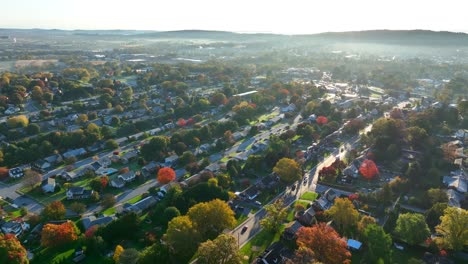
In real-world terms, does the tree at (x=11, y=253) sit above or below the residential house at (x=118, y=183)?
above

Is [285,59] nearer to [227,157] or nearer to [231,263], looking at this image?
[227,157]

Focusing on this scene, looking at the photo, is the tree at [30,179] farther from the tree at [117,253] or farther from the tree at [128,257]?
the tree at [128,257]

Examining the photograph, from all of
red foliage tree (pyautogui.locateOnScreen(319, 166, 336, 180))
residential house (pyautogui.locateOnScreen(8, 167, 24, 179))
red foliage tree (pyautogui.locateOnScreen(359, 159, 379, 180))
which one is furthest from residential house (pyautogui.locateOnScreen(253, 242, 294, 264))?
residential house (pyautogui.locateOnScreen(8, 167, 24, 179))

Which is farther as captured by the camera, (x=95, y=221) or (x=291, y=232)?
(x=95, y=221)

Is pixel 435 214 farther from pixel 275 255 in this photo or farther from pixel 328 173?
pixel 275 255

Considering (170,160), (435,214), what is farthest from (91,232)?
(435,214)

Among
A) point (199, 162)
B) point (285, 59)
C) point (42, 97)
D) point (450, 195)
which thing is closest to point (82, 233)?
point (199, 162)

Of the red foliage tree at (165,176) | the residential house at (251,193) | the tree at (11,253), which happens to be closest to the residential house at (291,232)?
the residential house at (251,193)
